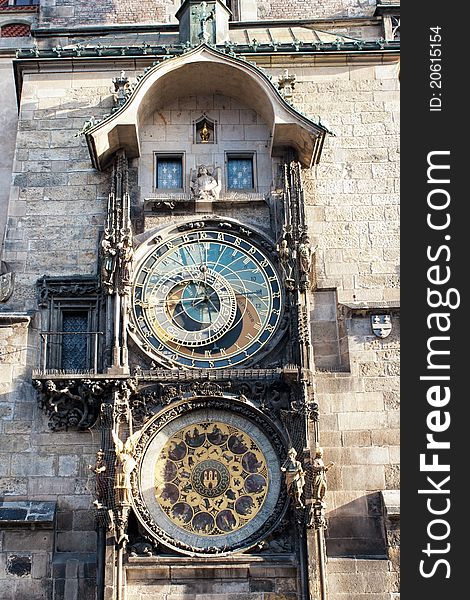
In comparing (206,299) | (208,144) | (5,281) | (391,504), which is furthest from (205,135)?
(391,504)

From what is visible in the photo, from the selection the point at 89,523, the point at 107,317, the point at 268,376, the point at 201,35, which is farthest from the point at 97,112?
the point at 89,523

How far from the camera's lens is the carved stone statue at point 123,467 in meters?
12.0

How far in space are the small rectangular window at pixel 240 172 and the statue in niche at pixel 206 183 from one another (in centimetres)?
21

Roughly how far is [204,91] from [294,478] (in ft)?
19.9

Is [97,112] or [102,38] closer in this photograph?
[97,112]

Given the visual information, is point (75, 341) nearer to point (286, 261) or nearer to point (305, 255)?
point (286, 261)

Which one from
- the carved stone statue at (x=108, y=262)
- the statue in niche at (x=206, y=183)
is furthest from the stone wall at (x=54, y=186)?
the statue in niche at (x=206, y=183)

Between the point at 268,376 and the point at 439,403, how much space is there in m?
2.53

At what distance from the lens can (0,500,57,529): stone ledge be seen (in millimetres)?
12203

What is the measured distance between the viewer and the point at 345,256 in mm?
14273

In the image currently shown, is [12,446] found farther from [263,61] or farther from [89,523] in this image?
[263,61]

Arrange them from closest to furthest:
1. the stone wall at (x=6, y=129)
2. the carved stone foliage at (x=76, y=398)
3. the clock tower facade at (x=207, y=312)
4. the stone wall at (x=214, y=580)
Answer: the stone wall at (x=214, y=580) → the clock tower facade at (x=207, y=312) → the carved stone foliage at (x=76, y=398) → the stone wall at (x=6, y=129)

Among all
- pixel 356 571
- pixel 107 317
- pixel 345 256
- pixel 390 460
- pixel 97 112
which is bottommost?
pixel 356 571

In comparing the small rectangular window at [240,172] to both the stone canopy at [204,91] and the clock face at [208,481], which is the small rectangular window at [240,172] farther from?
the clock face at [208,481]
